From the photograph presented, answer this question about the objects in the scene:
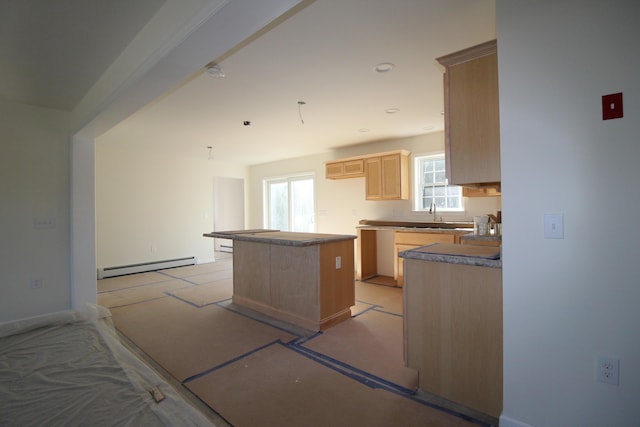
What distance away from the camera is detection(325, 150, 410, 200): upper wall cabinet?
16.5 feet

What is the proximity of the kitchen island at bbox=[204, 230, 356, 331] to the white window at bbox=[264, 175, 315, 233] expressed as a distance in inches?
129

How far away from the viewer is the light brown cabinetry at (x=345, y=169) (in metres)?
5.52

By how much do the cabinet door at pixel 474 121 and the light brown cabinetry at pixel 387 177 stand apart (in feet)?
10.1

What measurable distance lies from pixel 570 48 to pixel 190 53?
1965 millimetres

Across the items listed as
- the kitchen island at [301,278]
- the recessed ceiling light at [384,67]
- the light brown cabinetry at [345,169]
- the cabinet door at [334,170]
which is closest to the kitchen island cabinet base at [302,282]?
the kitchen island at [301,278]

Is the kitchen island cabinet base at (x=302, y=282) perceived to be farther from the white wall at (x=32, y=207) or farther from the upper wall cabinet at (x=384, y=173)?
the white wall at (x=32, y=207)

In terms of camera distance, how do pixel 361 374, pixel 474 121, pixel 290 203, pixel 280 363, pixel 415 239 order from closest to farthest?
pixel 474 121, pixel 361 374, pixel 280 363, pixel 415 239, pixel 290 203

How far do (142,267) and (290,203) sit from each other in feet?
11.0

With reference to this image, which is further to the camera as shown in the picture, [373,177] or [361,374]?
[373,177]

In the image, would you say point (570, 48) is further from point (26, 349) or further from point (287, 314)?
point (26, 349)

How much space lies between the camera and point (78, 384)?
211 cm

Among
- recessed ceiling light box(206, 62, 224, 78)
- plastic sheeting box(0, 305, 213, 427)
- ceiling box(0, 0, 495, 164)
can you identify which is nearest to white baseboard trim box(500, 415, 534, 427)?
plastic sheeting box(0, 305, 213, 427)

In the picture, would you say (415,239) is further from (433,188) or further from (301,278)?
(301,278)

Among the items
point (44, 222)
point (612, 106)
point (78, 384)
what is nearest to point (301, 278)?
point (78, 384)
